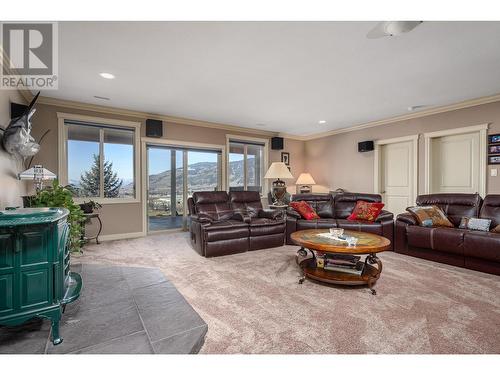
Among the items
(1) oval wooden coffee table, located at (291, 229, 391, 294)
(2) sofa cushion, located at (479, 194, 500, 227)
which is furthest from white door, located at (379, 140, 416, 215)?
(1) oval wooden coffee table, located at (291, 229, 391, 294)

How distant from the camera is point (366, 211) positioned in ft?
14.3

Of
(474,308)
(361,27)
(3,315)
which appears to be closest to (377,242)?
(474,308)

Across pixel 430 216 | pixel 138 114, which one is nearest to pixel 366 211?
pixel 430 216

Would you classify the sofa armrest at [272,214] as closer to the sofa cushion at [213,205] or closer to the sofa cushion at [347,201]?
the sofa cushion at [213,205]

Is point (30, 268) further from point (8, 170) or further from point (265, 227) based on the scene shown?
point (265, 227)

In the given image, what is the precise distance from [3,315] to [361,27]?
343 cm

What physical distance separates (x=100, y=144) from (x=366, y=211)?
16.8ft

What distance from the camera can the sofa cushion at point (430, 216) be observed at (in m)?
3.57

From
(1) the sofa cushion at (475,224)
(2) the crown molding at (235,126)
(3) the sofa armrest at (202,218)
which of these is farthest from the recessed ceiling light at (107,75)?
(1) the sofa cushion at (475,224)

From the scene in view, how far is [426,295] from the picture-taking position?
2.35m

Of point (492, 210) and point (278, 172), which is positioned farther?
point (278, 172)

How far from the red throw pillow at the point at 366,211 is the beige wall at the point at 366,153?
1.44m

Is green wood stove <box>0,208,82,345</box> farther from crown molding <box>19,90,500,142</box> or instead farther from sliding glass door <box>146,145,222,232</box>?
sliding glass door <box>146,145,222,232</box>
